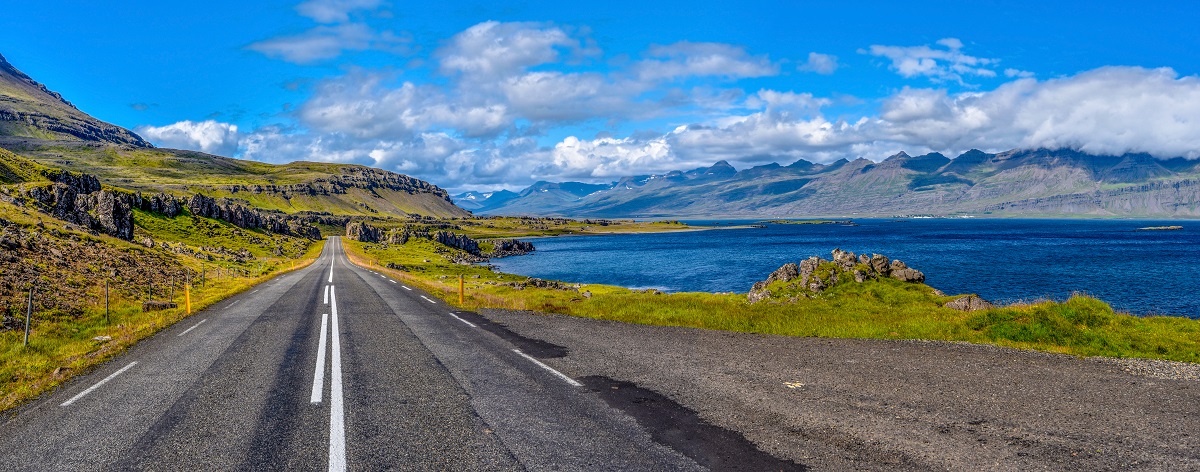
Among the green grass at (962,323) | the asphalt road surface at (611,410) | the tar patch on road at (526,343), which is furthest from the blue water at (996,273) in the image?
the tar patch on road at (526,343)

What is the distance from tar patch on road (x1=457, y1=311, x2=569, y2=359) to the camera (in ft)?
49.4

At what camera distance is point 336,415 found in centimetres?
962

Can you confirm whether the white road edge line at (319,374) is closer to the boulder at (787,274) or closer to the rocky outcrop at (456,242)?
the boulder at (787,274)

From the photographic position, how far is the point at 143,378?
12.7 m

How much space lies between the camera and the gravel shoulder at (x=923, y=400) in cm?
774

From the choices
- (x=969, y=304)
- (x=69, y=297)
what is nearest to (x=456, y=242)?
(x=69, y=297)

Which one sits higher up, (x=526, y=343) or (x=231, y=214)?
(x=231, y=214)

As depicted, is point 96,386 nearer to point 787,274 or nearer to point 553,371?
point 553,371

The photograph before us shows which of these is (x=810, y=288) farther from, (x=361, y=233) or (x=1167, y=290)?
(x=361, y=233)

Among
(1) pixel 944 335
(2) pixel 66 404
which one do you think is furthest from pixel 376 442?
(1) pixel 944 335

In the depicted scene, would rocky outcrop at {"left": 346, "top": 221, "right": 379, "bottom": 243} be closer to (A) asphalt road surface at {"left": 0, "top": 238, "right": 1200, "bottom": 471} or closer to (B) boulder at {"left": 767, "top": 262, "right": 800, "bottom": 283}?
(B) boulder at {"left": 767, "top": 262, "right": 800, "bottom": 283}

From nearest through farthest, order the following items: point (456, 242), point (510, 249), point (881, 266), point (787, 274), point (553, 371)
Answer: point (553, 371) → point (881, 266) → point (787, 274) → point (456, 242) → point (510, 249)

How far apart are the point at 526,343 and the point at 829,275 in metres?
22.7

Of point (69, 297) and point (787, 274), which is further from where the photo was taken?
point (787, 274)
